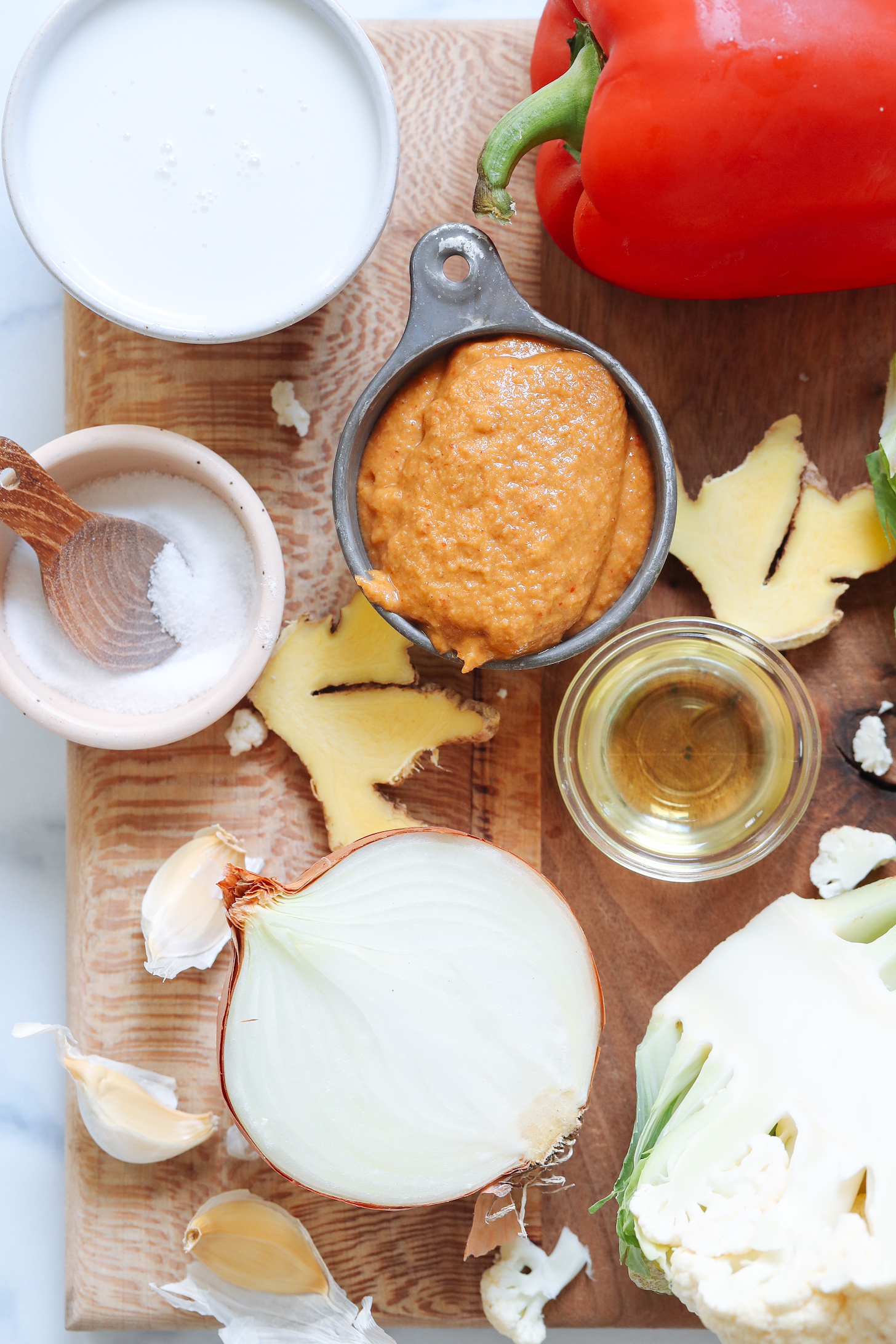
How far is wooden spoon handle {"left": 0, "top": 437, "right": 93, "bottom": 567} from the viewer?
1049mm

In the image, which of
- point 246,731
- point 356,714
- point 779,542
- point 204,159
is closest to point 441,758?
point 356,714

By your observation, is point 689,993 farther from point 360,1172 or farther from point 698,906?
point 360,1172

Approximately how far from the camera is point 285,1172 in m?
1.10

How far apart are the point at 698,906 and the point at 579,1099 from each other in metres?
0.25

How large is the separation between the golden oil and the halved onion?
7.5 inches

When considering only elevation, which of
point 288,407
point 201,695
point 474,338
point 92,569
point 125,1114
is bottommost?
point 125,1114

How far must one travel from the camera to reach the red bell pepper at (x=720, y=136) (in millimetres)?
980

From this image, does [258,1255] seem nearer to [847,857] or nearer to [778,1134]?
[778,1134]

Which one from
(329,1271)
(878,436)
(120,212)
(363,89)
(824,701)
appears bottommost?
(329,1271)

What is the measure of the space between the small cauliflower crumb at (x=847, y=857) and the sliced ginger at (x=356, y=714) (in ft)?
1.25

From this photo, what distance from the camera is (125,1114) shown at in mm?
1175

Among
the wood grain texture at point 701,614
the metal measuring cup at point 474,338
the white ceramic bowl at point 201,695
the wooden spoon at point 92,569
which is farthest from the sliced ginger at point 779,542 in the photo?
the wooden spoon at point 92,569

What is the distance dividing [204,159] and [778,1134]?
3.51 ft

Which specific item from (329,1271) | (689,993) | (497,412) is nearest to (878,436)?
(497,412)
